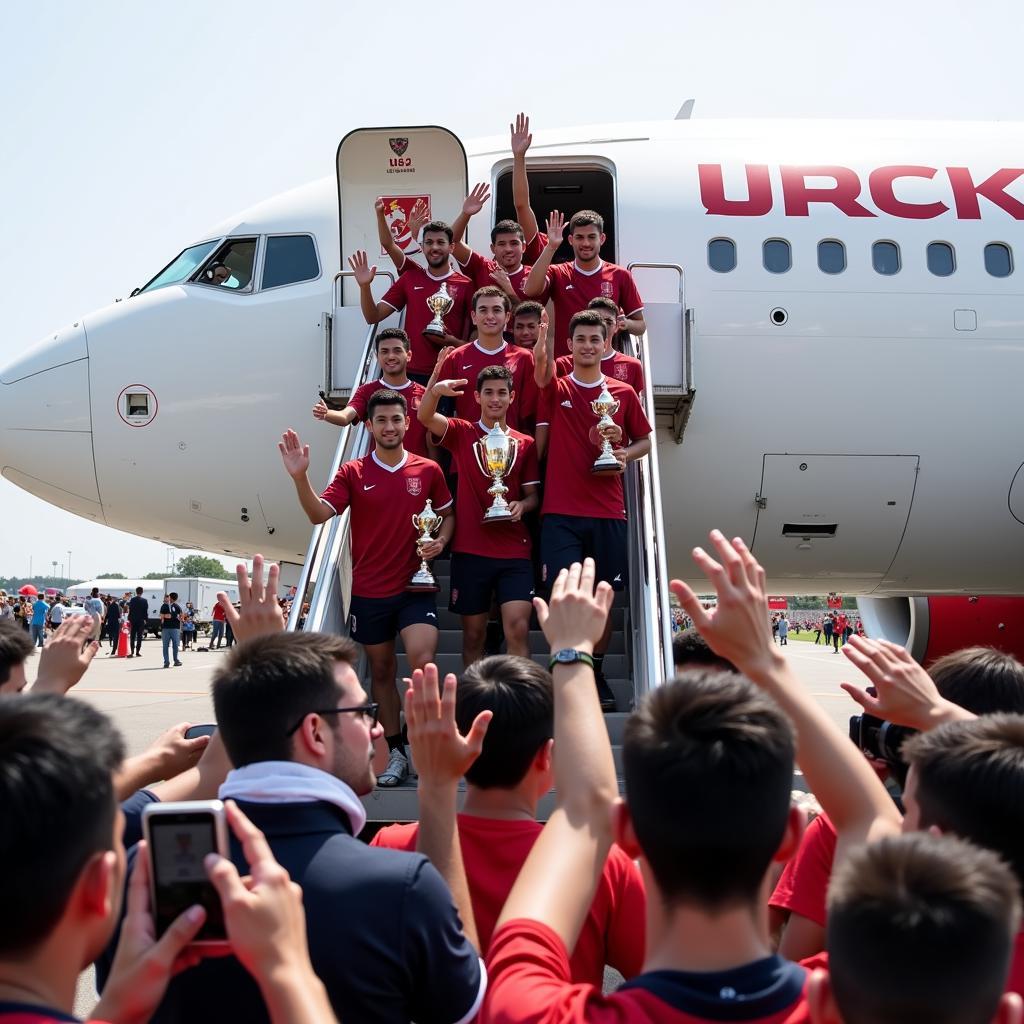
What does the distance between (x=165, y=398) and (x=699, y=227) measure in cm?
439

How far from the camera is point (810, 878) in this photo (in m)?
2.58

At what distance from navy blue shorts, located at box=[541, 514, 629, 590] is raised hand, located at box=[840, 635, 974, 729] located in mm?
3408

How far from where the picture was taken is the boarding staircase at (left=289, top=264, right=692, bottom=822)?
5324 millimetres

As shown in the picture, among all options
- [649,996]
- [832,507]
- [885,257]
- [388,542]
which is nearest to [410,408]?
[388,542]

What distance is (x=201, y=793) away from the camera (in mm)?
2580

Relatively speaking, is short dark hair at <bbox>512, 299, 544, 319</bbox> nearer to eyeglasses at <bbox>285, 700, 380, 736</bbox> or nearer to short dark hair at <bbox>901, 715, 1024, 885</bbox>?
eyeglasses at <bbox>285, 700, 380, 736</bbox>

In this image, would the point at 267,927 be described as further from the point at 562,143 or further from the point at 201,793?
the point at 562,143

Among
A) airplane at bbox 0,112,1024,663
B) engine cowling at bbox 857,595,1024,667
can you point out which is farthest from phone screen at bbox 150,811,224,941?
engine cowling at bbox 857,595,1024,667

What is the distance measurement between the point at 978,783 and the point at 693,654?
2.55 metres

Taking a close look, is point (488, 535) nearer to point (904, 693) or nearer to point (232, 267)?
point (904, 693)

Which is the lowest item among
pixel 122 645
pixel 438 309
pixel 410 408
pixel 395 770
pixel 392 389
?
pixel 122 645

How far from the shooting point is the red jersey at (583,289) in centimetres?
743

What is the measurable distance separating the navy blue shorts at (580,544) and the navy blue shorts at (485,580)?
132mm

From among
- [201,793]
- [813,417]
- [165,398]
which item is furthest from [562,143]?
[201,793]
